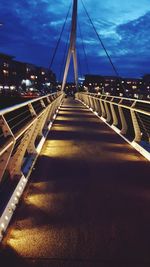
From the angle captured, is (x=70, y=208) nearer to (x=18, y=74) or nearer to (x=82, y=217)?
Result: (x=82, y=217)

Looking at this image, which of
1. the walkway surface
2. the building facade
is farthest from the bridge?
the building facade

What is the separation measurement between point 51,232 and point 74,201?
1.17 m

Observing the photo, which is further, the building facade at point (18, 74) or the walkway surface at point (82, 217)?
the building facade at point (18, 74)

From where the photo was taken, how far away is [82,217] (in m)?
4.81

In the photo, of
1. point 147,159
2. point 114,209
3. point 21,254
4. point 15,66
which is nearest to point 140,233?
point 114,209

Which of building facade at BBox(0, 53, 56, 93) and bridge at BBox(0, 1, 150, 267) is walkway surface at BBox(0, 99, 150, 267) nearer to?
bridge at BBox(0, 1, 150, 267)

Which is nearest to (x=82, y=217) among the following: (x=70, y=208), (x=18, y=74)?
(x=70, y=208)

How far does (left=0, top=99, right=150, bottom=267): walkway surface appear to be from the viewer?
12.4ft

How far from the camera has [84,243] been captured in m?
4.05

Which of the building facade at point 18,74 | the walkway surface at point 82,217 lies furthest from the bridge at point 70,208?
the building facade at point 18,74

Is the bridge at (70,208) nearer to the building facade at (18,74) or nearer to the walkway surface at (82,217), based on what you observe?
the walkway surface at (82,217)

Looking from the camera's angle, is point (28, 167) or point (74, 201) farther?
point (28, 167)

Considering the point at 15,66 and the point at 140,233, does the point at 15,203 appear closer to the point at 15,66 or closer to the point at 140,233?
the point at 140,233

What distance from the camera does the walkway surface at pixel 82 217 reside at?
148 inches
